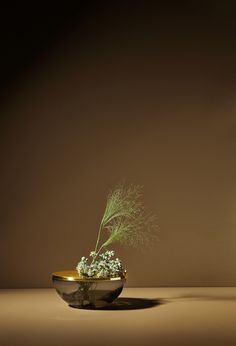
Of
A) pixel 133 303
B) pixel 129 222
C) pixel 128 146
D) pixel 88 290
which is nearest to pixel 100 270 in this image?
pixel 88 290

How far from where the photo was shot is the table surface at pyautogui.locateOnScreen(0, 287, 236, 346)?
8.21ft

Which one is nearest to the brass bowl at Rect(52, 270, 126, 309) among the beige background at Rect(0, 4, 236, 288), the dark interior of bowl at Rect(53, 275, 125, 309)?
the dark interior of bowl at Rect(53, 275, 125, 309)

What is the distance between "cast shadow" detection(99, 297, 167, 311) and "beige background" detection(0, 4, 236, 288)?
579mm

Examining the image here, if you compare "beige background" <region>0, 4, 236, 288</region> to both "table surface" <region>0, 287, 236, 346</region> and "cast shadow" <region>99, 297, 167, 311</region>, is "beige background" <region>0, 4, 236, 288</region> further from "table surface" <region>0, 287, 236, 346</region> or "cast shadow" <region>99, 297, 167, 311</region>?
"cast shadow" <region>99, 297, 167, 311</region>

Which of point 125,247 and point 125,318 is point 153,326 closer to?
point 125,318

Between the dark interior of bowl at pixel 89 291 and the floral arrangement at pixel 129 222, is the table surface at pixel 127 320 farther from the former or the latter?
the floral arrangement at pixel 129 222

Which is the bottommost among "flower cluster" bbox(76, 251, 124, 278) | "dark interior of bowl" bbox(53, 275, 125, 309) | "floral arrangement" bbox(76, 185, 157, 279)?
"dark interior of bowl" bbox(53, 275, 125, 309)

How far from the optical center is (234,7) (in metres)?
4.23

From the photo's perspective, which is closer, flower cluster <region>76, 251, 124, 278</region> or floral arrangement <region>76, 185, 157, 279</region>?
flower cluster <region>76, 251, 124, 278</region>

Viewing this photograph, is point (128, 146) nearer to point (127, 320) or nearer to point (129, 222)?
point (129, 222)

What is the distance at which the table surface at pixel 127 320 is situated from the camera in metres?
2.50

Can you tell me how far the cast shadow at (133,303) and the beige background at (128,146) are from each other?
58 centimetres

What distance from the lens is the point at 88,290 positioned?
10.4ft

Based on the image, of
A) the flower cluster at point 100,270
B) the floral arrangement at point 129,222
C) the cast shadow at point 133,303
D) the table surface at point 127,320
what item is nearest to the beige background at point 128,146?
the floral arrangement at point 129,222
